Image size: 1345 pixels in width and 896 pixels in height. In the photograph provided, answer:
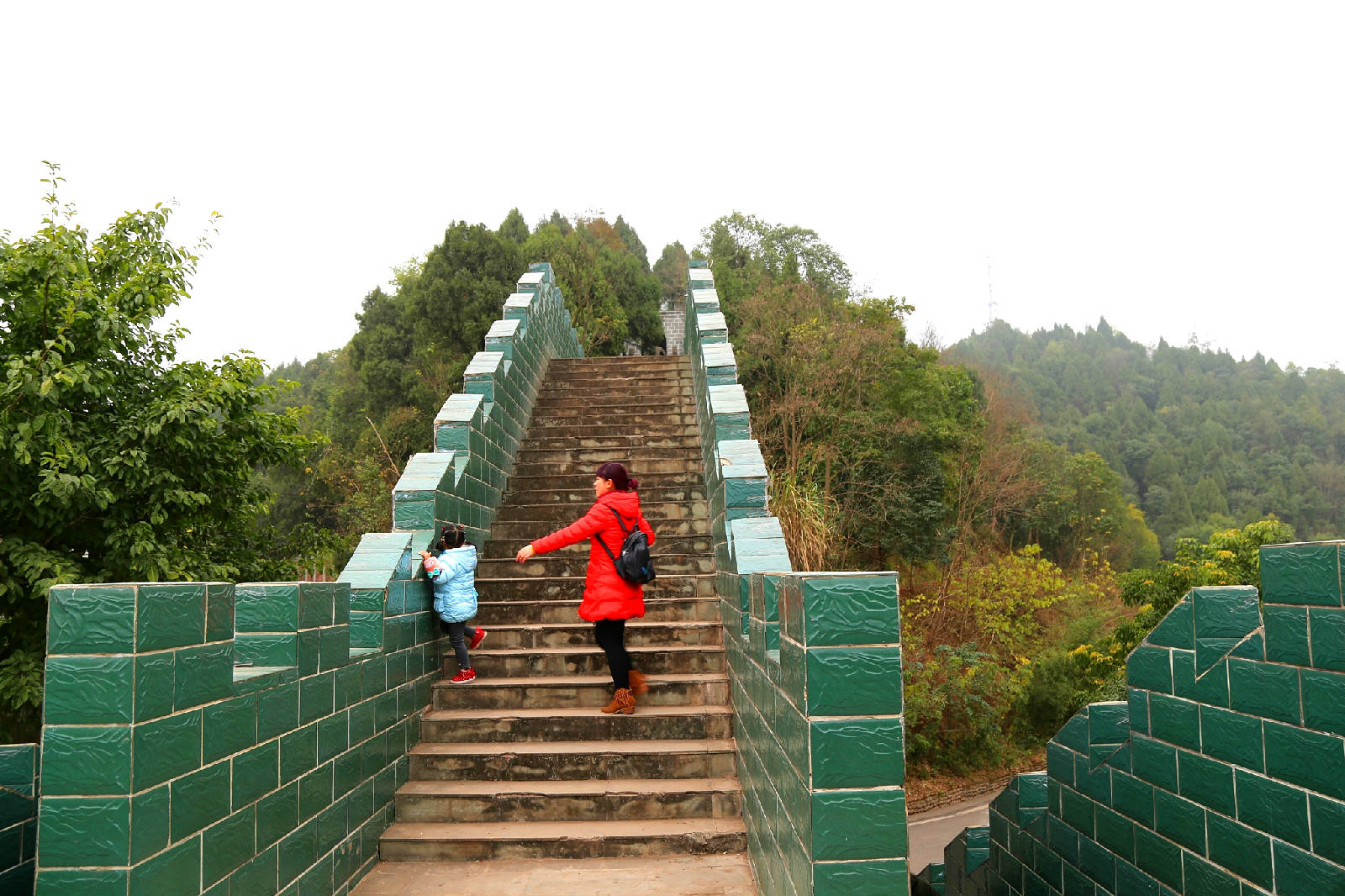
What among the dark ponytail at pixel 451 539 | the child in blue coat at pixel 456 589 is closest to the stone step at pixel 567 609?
the child in blue coat at pixel 456 589

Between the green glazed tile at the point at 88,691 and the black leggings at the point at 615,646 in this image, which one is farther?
the black leggings at the point at 615,646

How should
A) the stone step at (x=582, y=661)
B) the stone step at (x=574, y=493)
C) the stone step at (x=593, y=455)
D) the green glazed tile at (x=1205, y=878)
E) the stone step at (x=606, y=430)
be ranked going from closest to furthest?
1. the green glazed tile at (x=1205, y=878)
2. the stone step at (x=582, y=661)
3. the stone step at (x=574, y=493)
4. the stone step at (x=593, y=455)
5. the stone step at (x=606, y=430)

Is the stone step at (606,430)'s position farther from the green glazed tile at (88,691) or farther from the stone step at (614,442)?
the green glazed tile at (88,691)

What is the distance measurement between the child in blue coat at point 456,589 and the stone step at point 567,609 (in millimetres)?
446

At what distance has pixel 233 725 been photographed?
9.80 feet

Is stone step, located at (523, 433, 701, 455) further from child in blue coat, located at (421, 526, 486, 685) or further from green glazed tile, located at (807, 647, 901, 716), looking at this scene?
green glazed tile, located at (807, 647, 901, 716)

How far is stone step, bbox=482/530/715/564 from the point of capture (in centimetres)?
677

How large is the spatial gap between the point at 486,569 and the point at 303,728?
3117 millimetres

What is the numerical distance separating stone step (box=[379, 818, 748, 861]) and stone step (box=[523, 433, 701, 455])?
4277mm

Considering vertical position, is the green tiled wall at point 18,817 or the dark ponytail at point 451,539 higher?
the dark ponytail at point 451,539

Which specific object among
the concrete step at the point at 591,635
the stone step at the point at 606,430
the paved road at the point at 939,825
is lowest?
the paved road at the point at 939,825

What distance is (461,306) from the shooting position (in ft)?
61.6

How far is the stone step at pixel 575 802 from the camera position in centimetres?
464

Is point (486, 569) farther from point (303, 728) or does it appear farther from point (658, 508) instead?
point (303, 728)
